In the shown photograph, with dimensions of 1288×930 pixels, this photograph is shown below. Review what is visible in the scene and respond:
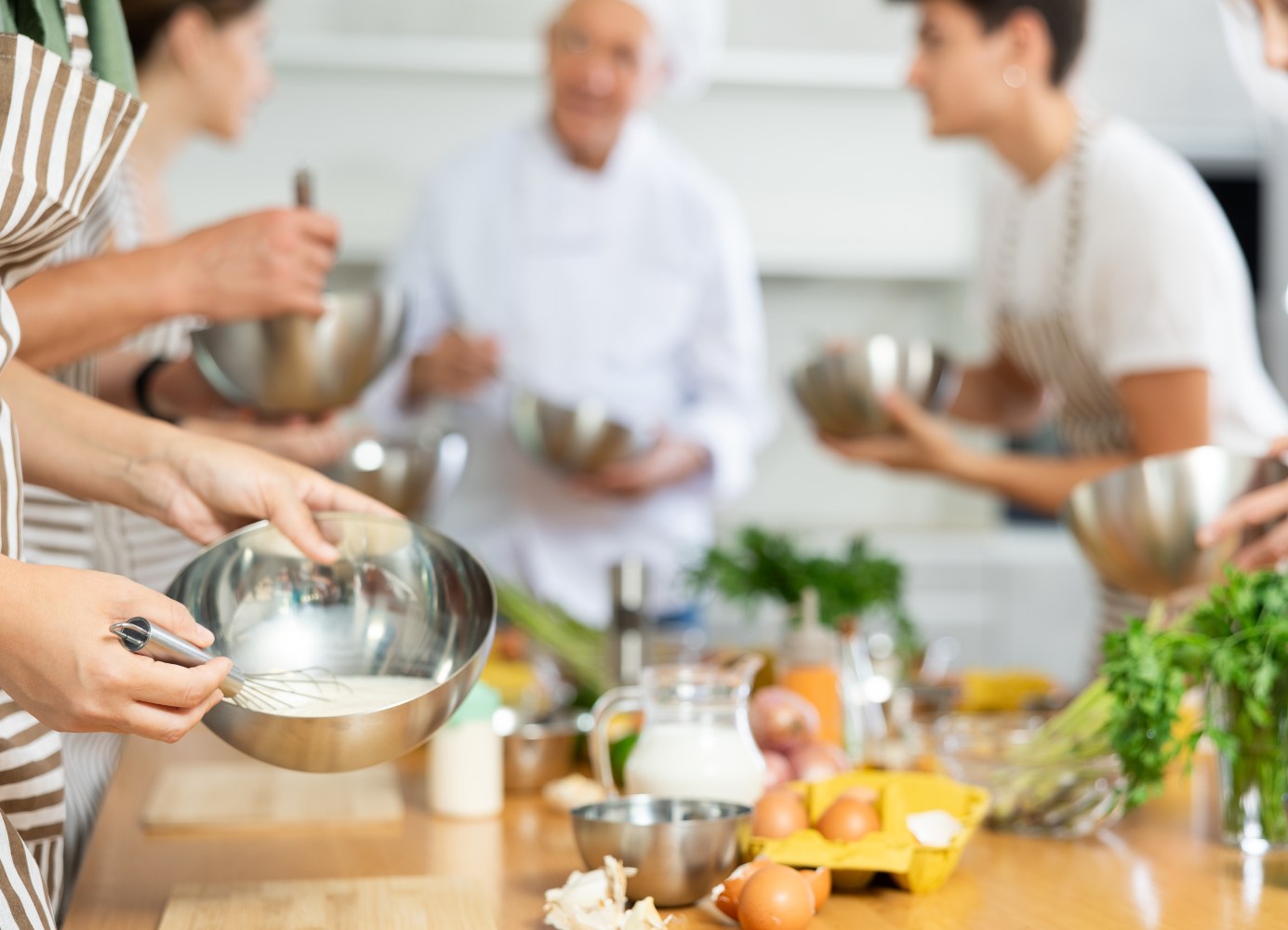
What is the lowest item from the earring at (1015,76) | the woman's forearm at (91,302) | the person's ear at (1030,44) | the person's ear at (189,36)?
the woman's forearm at (91,302)

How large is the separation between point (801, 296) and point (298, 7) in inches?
59.2

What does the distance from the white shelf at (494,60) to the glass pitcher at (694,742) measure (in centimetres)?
258

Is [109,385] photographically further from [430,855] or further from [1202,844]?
[1202,844]

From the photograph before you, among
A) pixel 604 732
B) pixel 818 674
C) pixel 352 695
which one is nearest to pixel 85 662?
pixel 352 695

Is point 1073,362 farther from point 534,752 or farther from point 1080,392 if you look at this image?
point 534,752

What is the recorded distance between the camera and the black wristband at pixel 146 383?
1783 millimetres

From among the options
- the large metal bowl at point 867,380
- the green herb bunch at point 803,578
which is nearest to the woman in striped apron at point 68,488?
the green herb bunch at point 803,578

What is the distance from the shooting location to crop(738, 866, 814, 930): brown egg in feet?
3.11

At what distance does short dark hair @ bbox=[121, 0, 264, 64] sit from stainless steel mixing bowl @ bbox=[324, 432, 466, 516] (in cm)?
73

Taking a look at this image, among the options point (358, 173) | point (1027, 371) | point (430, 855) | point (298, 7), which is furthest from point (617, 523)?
point (430, 855)

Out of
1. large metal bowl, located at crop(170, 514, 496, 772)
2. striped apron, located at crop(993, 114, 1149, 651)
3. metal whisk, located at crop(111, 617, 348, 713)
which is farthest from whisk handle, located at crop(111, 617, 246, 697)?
striped apron, located at crop(993, 114, 1149, 651)

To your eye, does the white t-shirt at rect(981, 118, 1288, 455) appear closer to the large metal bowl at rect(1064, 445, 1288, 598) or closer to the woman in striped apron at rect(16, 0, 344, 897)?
the large metal bowl at rect(1064, 445, 1288, 598)

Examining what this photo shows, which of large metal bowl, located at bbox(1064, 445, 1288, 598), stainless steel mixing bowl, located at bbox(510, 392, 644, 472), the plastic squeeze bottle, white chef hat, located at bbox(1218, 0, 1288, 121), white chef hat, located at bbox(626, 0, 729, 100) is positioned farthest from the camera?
white chef hat, located at bbox(626, 0, 729, 100)

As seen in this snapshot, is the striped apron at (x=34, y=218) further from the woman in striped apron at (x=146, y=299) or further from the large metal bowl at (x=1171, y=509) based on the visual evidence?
the large metal bowl at (x=1171, y=509)
